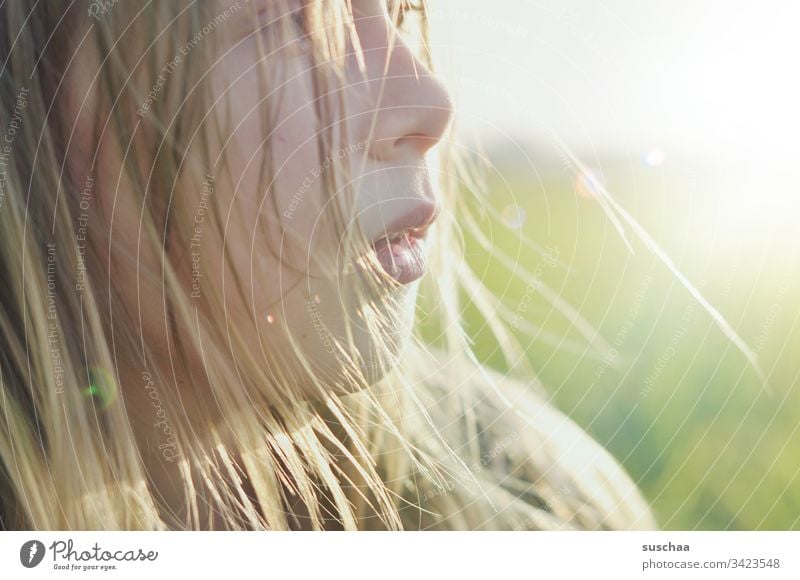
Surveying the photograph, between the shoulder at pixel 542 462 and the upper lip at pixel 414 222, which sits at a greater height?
the upper lip at pixel 414 222

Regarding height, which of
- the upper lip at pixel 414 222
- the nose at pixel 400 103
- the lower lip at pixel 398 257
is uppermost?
the nose at pixel 400 103

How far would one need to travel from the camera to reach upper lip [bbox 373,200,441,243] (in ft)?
1.96

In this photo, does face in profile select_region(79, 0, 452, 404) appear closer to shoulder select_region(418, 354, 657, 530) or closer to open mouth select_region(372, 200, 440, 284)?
open mouth select_region(372, 200, 440, 284)

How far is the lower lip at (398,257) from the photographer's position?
601 mm

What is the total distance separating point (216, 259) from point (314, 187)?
10 cm

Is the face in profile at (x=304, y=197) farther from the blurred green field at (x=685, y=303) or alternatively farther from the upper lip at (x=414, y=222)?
the blurred green field at (x=685, y=303)

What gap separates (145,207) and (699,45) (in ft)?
1.67

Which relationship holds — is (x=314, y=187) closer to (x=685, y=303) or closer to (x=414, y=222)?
(x=414, y=222)

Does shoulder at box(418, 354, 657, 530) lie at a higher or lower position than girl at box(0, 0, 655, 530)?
lower
